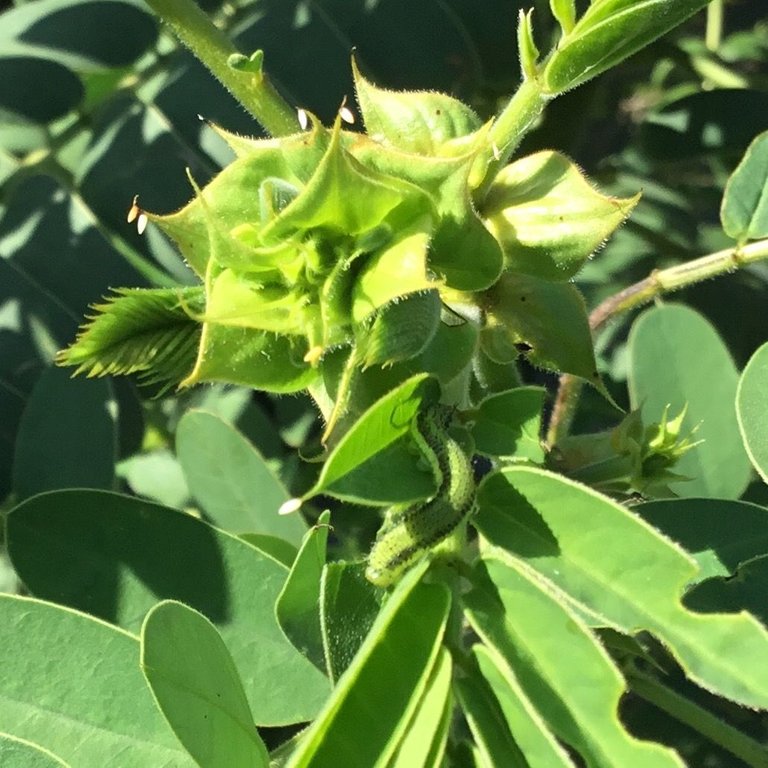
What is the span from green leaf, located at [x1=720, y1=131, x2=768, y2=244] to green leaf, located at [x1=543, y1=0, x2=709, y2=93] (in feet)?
1.10

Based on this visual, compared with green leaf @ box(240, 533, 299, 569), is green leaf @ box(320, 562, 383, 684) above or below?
above

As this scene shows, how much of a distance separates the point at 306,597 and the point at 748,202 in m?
0.57

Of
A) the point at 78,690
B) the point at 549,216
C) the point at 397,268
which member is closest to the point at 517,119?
the point at 549,216

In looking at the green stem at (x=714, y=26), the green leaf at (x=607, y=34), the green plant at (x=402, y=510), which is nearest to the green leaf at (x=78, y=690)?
the green plant at (x=402, y=510)

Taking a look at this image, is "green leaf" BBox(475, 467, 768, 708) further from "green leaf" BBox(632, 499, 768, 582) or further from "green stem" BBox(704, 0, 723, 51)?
"green stem" BBox(704, 0, 723, 51)

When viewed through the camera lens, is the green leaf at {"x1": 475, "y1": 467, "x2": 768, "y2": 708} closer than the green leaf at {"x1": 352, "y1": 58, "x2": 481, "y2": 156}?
Yes

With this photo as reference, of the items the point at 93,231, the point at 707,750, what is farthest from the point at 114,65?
the point at 707,750

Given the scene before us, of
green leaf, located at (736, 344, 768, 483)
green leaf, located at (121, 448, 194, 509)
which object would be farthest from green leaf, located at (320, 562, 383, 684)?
green leaf, located at (121, 448, 194, 509)

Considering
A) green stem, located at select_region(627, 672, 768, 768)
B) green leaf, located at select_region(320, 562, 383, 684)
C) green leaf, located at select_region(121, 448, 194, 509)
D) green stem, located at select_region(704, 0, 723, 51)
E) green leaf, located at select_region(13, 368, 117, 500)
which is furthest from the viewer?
green stem, located at select_region(704, 0, 723, 51)

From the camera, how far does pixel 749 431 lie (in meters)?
0.87

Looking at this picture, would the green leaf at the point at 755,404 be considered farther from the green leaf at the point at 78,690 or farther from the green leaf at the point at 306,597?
the green leaf at the point at 78,690

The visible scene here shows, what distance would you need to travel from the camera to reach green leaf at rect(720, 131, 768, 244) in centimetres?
101

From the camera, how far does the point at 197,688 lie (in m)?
0.67

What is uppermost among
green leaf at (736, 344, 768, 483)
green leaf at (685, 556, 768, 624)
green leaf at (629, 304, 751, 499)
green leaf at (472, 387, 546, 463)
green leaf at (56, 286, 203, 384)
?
green leaf at (56, 286, 203, 384)
